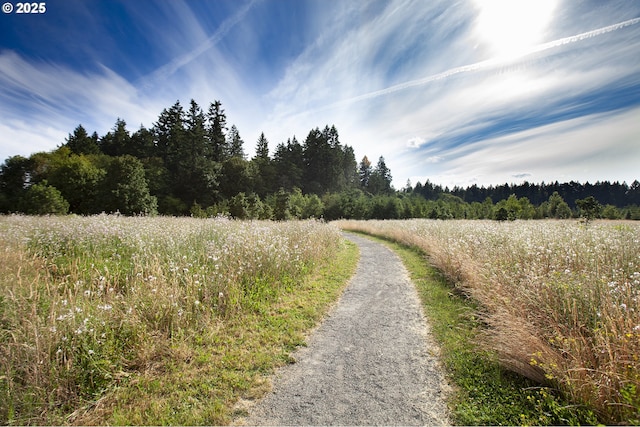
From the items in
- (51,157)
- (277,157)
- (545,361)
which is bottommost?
(545,361)

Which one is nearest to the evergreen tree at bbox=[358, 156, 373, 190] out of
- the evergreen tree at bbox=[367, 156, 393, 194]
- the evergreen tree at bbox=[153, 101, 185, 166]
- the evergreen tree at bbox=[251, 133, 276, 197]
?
the evergreen tree at bbox=[367, 156, 393, 194]

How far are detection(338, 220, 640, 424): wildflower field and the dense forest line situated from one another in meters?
21.3

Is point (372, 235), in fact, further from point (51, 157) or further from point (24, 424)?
point (51, 157)

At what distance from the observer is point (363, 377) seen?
11.3 feet

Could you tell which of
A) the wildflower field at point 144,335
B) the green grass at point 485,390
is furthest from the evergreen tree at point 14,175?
the green grass at point 485,390

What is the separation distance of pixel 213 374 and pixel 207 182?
145ft

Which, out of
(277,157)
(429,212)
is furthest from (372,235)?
(277,157)

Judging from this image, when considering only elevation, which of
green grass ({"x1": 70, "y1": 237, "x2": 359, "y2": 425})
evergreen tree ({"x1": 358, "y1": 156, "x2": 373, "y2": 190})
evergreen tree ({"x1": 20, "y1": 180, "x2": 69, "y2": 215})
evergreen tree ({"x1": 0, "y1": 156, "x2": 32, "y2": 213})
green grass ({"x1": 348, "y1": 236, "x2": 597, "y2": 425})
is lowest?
green grass ({"x1": 348, "y1": 236, "x2": 597, "y2": 425})

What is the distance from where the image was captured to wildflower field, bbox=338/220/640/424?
8.59ft

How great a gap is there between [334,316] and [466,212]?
51517 millimetres

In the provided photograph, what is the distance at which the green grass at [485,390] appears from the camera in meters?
2.62

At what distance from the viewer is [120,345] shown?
3475 mm

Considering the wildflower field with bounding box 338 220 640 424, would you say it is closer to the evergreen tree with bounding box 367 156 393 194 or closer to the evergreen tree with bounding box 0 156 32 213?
the evergreen tree with bounding box 0 156 32 213

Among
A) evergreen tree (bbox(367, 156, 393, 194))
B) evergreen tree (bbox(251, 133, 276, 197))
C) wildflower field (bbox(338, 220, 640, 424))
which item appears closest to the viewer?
wildflower field (bbox(338, 220, 640, 424))
